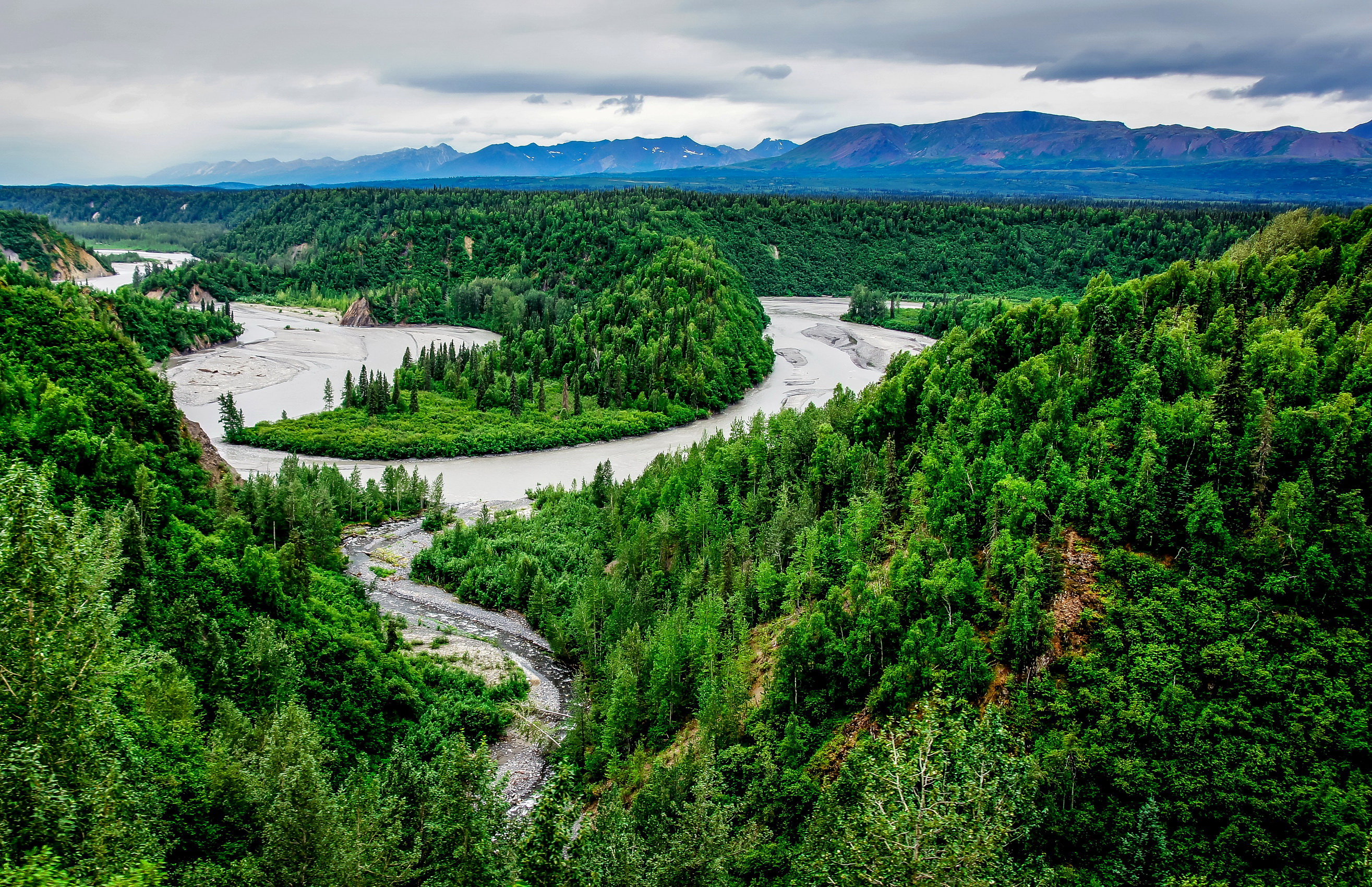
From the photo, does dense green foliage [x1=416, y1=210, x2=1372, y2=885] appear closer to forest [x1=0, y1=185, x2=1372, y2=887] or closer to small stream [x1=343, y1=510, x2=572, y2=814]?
forest [x1=0, y1=185, x2=1372, y2=887]

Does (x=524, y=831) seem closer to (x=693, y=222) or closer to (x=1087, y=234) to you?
(x=693, y=222)

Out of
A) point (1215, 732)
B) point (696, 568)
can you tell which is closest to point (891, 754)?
point (1215, 732)

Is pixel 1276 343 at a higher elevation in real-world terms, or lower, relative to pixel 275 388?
higher

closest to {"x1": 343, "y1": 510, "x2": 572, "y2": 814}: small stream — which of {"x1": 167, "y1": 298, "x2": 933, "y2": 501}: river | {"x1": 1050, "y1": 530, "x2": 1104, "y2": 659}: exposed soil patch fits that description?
{"x1": 167, "y1": 298, "x2": 933, "y2": 501}: river

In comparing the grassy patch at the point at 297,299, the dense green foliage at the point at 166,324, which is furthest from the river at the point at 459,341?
the grassy patch at the point at 297,299

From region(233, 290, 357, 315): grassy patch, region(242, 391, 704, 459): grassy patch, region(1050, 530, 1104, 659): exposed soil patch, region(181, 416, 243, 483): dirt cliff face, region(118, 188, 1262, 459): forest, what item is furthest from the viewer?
region(233, 290, 357, 315): grassy patch

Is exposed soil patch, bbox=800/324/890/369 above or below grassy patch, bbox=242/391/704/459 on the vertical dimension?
above

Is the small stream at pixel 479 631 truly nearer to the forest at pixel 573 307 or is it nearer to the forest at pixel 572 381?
the forest at pixel 572 381
